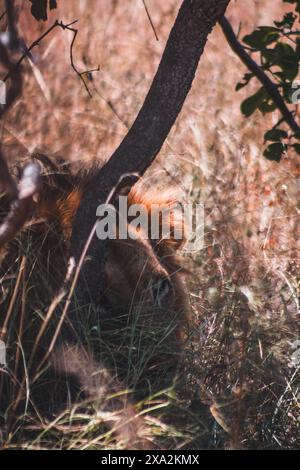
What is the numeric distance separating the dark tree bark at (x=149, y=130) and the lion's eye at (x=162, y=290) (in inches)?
10.2

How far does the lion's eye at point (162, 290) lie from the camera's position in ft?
11.7

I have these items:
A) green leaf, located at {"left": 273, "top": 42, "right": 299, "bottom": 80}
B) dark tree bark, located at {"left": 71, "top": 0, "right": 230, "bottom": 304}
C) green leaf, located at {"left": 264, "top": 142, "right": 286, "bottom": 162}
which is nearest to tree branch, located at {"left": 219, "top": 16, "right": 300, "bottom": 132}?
green leaf, located at {"left": 264, "top": 142, "right": 286, "bottom": 162}

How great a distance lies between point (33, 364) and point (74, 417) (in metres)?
0.37

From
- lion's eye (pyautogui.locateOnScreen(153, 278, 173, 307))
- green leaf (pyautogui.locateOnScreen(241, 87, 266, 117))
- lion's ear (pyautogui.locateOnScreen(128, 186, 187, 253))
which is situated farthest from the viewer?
lion's ear (pyautogui.locateOnScreen(128, 186, 187, 253))

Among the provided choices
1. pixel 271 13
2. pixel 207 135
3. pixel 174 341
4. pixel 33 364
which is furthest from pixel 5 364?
pixel 271 13

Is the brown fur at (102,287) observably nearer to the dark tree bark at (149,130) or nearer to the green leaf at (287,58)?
the dark tree bark at (149,130)

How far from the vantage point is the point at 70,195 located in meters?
3.69

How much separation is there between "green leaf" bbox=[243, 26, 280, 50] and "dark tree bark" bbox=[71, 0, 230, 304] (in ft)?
0.53

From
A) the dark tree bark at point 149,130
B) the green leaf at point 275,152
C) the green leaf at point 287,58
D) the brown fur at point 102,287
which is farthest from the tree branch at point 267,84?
the brown fur at point 102,287

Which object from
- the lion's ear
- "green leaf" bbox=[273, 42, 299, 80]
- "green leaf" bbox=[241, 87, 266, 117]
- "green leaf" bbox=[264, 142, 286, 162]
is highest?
"green leaf" bbox=[273, 42, 299, 80]

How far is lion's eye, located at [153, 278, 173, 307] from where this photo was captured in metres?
3.57

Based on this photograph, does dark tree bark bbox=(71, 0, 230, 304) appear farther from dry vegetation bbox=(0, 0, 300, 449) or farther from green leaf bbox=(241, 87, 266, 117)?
dry vegetation bbox=(0, 0, 300, 449)

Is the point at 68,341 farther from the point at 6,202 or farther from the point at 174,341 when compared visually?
the point at 6,202

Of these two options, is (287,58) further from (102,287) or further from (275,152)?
(102,287)
